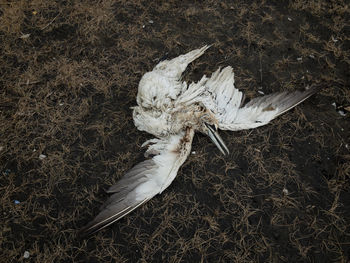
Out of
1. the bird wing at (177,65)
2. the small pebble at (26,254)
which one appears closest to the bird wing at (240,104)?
the bird wing at (177,65)

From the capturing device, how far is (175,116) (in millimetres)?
2695

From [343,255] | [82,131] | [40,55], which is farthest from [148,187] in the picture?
[40,55]

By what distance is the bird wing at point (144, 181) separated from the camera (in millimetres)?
2260

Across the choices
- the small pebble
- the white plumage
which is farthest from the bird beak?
the small pebble

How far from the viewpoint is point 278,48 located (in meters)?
3.51

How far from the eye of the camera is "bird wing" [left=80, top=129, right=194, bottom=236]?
226cm

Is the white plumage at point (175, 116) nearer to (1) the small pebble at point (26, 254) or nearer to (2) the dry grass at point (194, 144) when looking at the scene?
(2) the dry grass at point (194, 144)

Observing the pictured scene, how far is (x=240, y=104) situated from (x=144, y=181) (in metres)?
1.45

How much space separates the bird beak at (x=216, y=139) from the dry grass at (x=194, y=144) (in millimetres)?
147

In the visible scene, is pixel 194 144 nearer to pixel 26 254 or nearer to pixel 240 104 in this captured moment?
pixel 240 104

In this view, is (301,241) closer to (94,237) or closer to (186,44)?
(94,237)

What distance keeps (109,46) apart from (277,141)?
2597 millimetres

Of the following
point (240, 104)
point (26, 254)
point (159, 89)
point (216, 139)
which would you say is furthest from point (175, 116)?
point (26, 254)

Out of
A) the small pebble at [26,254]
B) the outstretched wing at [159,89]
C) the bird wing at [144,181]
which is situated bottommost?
the small pebble at [26,254]
